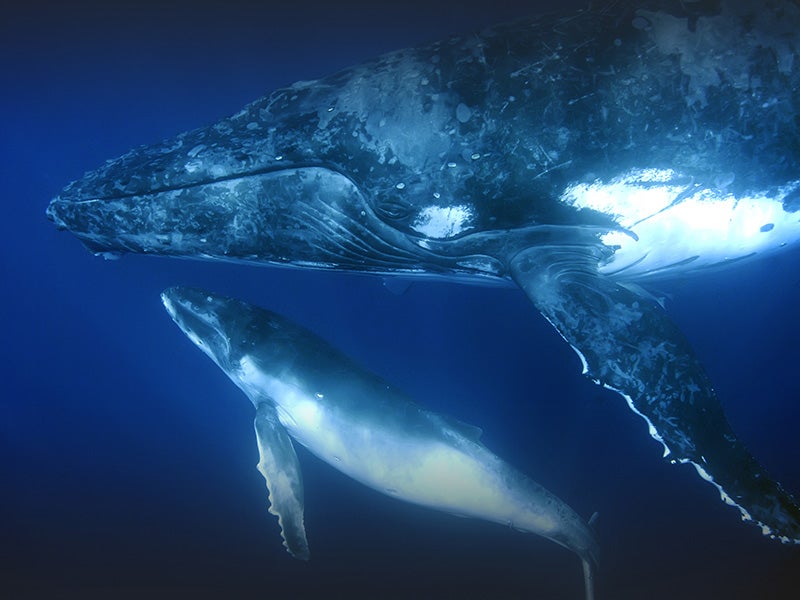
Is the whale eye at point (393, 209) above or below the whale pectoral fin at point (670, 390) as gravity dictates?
above

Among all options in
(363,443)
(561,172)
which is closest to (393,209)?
(561,172)

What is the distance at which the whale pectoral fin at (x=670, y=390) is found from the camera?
3.67 metres

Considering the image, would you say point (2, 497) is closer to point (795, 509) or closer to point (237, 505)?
point (237, 505)

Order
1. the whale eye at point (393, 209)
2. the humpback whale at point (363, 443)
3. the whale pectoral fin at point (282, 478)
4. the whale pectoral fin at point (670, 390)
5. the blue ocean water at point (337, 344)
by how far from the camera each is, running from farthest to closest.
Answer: the blue ocean water at point (337, 344) → the humpback whale at point (363, 443) → the whale pectoral fin at point (282, 478) → the whale eye at point (393, 209) → the whale pectoral fin at point (670, 390)

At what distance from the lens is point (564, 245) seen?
15.5ft

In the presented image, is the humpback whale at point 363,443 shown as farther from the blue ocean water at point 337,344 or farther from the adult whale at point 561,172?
the blue ocean water at point 337,344

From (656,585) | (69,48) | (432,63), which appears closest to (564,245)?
(432,63)

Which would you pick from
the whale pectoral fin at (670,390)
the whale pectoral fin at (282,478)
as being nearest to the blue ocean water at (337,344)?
the whale pectoral fin at (282,478)

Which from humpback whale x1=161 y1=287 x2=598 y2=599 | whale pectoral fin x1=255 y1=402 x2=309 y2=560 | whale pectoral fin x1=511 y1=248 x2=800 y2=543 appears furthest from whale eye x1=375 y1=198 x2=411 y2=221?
whale pectoral fin x1=255 y1=402 x2=309 y2=560

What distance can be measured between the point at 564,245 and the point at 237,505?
481 inches

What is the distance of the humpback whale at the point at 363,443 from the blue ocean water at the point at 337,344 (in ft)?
15.0

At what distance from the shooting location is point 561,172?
4.38m

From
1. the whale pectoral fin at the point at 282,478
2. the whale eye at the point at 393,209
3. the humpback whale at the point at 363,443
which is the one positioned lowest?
the whale pectoral fin at the point at 282,478

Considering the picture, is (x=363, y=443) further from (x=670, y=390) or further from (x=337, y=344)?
(x=337, y=344)
